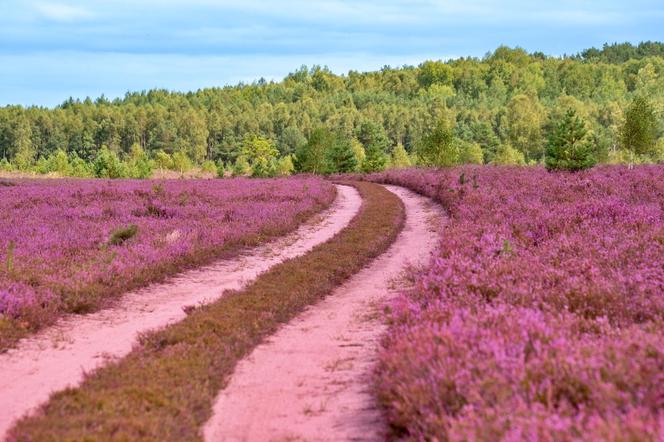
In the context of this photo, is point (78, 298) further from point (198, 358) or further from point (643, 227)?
point (643, 227)

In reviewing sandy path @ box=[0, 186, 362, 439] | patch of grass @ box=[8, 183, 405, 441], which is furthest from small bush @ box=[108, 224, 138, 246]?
patch of grass @ box=[8, 183, 405, 441]

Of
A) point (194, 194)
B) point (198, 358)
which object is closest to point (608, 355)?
point (198, 358)

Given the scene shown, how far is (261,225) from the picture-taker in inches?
835

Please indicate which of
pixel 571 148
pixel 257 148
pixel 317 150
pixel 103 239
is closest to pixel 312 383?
pixel 103 239

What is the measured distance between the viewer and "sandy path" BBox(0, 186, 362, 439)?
7332 millimetres

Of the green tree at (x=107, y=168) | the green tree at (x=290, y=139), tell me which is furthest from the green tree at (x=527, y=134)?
the green tree at (x=107, y=168)

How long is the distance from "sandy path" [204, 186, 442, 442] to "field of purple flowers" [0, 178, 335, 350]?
161 inches

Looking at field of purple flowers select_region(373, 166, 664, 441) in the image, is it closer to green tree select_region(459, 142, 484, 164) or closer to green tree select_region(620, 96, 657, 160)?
green tree select_region(620, 96, 657, 160)

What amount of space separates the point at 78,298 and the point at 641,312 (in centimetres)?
920

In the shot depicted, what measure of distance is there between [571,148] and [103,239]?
126ft

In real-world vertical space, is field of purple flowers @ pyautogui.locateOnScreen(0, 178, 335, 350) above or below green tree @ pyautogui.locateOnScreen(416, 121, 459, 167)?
below

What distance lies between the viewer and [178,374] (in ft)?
23.4

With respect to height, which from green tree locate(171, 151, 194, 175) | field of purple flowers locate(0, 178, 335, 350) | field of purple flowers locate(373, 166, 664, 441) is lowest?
green tree locate(171, 151, 194, 175)

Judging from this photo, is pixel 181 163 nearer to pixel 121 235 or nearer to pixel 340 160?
pixel 340 160
